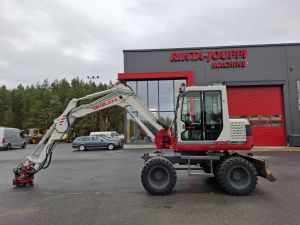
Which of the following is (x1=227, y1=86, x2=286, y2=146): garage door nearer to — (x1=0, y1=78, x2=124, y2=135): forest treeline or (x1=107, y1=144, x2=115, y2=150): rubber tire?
(x1=107, y1=144, x2=115, y2=150): rubber tire

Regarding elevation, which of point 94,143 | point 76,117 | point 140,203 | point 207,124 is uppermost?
point 76,117

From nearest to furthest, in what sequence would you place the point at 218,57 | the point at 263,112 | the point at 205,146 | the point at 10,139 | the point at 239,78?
the point at 205,146
the point at 263,112
the point at 239,78
the point at 218,57
the point at 10,139

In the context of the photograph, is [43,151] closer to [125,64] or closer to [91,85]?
[125,64]

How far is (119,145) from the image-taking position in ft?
87.6

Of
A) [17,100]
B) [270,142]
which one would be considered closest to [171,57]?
[270,142]

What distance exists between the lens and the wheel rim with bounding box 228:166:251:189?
7660mm

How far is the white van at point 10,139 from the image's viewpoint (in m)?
29.0

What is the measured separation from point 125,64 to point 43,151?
65.3ft

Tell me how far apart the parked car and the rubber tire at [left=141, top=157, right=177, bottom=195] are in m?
18.9

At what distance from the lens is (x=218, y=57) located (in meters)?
27.5

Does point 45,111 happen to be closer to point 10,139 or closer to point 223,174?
point 10,139

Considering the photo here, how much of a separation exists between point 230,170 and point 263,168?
1051 millimetres

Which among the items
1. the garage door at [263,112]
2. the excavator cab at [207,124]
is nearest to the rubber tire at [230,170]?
the excavator cab at [207,124]

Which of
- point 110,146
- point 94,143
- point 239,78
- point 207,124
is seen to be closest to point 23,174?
point 207,124
